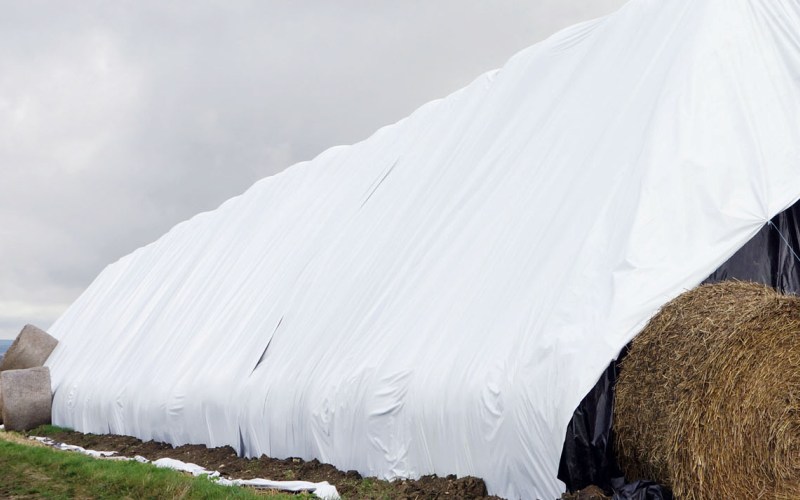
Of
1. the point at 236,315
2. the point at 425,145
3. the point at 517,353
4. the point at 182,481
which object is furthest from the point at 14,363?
the point at 517,353

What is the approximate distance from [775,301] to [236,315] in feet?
38.1

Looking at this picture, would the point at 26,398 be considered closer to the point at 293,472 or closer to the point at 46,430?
the point at 46,430

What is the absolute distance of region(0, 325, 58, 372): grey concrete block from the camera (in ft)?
81.0

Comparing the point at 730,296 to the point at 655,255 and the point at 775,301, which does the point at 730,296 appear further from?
the point at 655,255

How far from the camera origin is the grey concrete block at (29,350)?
24.7 m

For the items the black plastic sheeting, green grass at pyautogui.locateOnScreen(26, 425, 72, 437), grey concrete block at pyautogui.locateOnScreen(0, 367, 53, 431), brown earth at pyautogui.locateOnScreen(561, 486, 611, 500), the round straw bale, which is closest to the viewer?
the round straw bale

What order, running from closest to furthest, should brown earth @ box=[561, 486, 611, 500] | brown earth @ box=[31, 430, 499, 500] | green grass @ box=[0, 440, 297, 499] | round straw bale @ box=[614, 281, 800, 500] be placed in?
round straw bale @ box=[614, 281, 800, 500] < brown earth @ box=[561, 486, 611, 500] < brown earth @ box=[31, 430, 499, 500] < green grass @ box=[0, 440, 297, 499]

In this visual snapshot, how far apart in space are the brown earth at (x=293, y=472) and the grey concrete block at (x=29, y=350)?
6.99 metres

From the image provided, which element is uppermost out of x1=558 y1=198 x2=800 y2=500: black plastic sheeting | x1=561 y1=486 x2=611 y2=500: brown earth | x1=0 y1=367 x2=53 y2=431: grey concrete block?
x1=0 y1=367 x2=53 y2=431: grey concrete block

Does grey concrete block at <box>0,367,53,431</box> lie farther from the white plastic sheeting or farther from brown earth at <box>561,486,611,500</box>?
brown earth at <box>561,486,611,500</box>

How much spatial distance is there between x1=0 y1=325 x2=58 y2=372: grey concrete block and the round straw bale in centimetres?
2149

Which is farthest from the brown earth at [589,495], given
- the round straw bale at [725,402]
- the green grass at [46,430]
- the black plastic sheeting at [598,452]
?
the green grass at [46,430]

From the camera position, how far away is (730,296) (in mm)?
6805

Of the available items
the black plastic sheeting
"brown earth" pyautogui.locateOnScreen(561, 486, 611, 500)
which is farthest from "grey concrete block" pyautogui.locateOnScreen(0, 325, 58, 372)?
"brown earth" pyautogui.locateOnScreen(561, 486, 611, 500)
